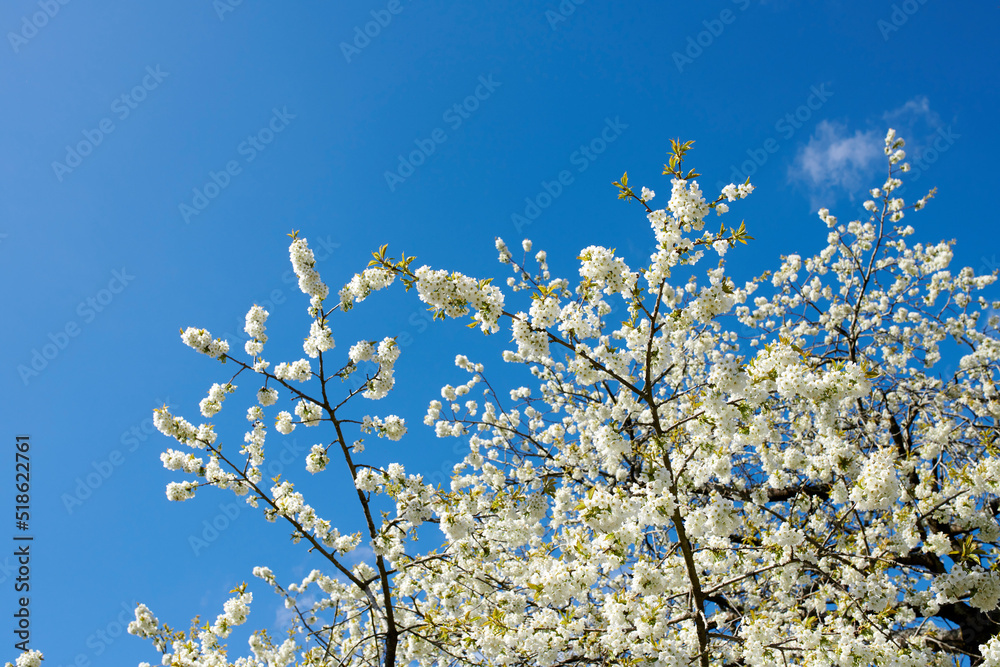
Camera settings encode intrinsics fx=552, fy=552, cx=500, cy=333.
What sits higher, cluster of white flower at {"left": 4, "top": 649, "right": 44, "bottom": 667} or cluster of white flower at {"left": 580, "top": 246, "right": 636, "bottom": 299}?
cluster of white flower at {"left": 580, "top": 246, "right": 636, "bottom": 299}

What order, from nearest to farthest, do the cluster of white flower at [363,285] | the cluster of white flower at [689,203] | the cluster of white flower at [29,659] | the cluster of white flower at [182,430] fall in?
the cluster of white flower at [689,203] < the cluster of white flower at [363,285] < the cluster of white flower at [182,430] < the cluster of white flower at [29,659]

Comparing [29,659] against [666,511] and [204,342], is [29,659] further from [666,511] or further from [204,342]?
[666,511]

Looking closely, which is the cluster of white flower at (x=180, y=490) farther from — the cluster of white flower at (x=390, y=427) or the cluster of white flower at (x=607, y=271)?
the cluster of white flower at (x=607, y=271)

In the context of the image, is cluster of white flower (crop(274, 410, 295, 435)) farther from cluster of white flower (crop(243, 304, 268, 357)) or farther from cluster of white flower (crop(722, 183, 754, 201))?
cluster of white flower (crop(722, 183, 754, 201))

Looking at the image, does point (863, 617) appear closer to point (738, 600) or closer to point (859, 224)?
point (738, 600)

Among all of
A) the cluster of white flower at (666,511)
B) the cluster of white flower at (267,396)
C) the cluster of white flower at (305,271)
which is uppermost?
the cluster of white flower at (305,271)

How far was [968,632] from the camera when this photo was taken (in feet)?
21.8

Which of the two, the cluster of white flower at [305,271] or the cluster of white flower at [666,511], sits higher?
the cluster of white flower at [305,271]

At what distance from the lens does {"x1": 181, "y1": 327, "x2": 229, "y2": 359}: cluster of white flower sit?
495cm

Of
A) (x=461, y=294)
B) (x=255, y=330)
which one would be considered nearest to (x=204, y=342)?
(x=255, y=330)

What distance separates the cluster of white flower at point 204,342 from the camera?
4949 millimetres

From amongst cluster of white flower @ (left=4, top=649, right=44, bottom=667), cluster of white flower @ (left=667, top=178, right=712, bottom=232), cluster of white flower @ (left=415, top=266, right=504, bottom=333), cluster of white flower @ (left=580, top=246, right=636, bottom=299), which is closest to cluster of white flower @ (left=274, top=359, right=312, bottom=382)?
cluster of white flower @ (left=415, top=266, right=504, bottom=333)

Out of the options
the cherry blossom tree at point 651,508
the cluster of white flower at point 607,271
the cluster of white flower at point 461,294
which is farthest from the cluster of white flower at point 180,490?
the cluster of white flower at point 607,271

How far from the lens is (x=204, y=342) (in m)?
4.97
